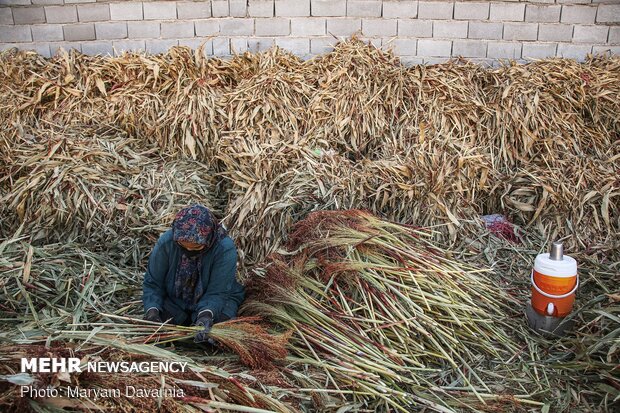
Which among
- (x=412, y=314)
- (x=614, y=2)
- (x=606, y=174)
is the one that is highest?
(x=614, y=2)

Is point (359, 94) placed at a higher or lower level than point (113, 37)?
lower

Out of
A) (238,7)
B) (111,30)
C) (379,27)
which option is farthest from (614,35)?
(111,30)

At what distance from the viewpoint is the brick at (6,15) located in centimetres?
455

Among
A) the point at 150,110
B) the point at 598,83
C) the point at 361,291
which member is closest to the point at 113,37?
the point at 150,110

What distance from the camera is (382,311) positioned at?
260 cm

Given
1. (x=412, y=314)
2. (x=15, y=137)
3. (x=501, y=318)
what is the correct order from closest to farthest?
(x=412, y=314), (x=501, y=318), (x=15, y=137)

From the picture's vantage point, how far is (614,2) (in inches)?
170

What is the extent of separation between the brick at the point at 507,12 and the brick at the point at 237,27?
2087 millimetres

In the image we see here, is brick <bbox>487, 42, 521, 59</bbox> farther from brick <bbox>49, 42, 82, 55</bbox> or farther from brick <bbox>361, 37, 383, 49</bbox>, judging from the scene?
brick <bbox>49, 42, 82, 55</bbox>

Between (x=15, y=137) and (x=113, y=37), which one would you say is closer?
(x=15, y=137)

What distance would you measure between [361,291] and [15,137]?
10.0ft

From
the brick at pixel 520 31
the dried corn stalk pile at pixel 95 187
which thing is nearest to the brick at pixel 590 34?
the brick at pixel 520 31

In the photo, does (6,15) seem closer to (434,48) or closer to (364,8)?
(364,8)

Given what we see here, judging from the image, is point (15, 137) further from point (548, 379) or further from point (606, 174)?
point (606, 174)
